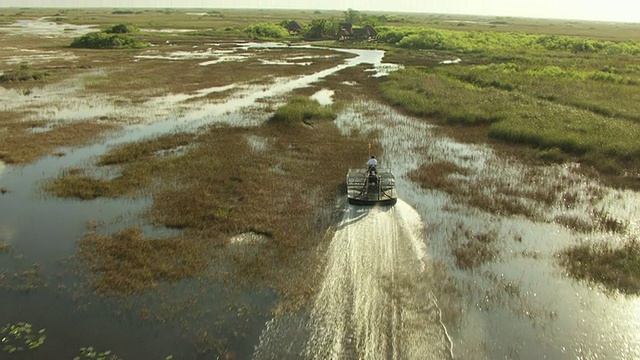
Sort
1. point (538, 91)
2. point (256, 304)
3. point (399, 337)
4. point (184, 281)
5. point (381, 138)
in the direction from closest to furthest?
1. point (399, 337)
2. point (256, 304)
3. point (184, 281)
4. point (381, 138)
5. point (538, 91)

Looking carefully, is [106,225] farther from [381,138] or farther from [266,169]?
[381,138]

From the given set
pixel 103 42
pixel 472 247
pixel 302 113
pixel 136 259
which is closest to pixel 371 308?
pixel 472 247

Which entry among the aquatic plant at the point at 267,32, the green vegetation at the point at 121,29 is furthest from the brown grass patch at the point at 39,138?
the aquatic plant at the point at 267,32

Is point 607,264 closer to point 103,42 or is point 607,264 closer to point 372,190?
point 372,190

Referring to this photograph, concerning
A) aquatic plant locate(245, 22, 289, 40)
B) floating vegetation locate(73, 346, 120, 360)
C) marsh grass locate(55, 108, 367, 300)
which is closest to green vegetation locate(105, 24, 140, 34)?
aquatic plant locate(245, 22, 289, 40)

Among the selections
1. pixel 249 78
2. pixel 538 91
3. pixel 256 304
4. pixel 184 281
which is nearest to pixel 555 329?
pixel 256 304

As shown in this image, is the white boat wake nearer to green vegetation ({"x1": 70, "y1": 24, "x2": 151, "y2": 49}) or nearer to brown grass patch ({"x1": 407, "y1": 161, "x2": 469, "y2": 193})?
brown grass patch ({"x1": 407, "y1": 161, "x2": 469, "y2": 193})

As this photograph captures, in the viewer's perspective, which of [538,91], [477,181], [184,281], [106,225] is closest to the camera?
[184,281]
